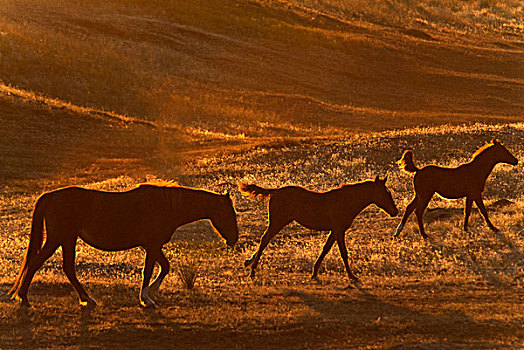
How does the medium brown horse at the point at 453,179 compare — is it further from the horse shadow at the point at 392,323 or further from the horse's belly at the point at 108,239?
the horse's belly at the point at 108,239

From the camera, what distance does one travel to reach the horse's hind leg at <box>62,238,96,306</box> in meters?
12.4

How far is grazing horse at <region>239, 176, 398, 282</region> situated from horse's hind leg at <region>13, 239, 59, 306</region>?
381 cm

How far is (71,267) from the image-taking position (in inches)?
492

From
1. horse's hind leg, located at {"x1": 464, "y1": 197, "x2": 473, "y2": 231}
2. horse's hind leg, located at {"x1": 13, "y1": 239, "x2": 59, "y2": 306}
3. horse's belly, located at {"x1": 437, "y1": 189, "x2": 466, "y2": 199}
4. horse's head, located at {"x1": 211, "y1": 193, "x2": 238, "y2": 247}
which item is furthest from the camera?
horse's hind leg, located at {"x1": 464, "y1": 197, "x2": 473, "y2": 231}

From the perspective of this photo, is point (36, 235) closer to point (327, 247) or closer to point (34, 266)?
point (34, 266)

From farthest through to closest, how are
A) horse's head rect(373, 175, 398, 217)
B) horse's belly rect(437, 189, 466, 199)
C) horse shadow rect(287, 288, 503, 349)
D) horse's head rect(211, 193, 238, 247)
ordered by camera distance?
horse's belly rect(437, 189, 466, 199), horse's head rect(373, 175, 398, 217), horse's head rect(211, 193, 238, 247), horse shadow rect(287, 288, 503, 349)

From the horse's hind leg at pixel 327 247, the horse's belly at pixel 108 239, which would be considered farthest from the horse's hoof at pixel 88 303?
the horse's hind leg at pixel 327 247

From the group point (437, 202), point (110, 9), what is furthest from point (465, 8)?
point (437, 202)

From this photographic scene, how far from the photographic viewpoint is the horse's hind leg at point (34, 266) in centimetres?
1231

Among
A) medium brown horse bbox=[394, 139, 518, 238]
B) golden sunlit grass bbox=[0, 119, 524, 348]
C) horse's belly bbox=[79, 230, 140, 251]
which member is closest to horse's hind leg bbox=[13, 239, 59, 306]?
golden sunlit grass bbox=[0, 119, 524, 348]

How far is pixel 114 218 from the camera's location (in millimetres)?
12547

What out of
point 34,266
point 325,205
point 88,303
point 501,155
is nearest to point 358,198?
point 325,205

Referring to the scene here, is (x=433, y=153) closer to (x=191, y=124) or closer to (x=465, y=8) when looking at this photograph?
(x=191, y=124)

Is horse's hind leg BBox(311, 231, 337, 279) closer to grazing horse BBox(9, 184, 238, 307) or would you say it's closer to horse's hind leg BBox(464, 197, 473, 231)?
grazing horse BBox(9, 184, 238, 307)
